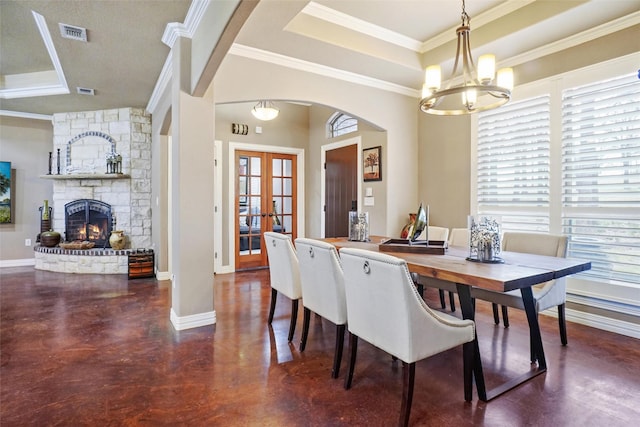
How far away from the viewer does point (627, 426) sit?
5.80 feet

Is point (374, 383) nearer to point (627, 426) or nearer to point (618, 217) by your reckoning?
point (627, 426)

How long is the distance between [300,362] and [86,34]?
11.5 ft

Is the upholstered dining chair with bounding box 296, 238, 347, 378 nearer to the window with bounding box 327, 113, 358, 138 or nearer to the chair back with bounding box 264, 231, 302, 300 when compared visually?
the chair back with bounding box 264, 231, 302, 300

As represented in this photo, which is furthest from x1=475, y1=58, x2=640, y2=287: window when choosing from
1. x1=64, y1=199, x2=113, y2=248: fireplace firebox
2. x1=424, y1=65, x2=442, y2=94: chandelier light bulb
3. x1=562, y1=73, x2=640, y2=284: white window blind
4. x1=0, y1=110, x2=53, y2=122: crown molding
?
x1=0, y1=110, x2=53, y2=122: crown molding

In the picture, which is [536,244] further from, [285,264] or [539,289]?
[285,264]

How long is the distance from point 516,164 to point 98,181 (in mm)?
6325

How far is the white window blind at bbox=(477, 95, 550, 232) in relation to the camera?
3.54 m

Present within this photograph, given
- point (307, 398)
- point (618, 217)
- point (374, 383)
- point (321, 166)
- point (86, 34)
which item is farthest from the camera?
point (321, 166)

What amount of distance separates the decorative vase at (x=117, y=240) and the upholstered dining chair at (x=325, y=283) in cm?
425

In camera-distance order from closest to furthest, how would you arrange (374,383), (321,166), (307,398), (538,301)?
(307,398)
(374,383)
(538,301)
(321,166)

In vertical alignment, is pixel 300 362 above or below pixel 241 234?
below

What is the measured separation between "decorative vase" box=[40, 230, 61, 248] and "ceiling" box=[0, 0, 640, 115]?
2.65 metres

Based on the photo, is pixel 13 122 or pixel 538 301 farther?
pixel 13 122

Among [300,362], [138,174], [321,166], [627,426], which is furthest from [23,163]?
[627,426]
